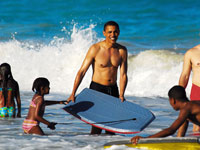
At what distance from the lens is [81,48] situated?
1844 centimetres

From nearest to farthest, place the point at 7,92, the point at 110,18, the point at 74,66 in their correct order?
the point at 7,92 < the point at 74,66 < the point at 110,18

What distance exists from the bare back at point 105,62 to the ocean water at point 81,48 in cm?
80

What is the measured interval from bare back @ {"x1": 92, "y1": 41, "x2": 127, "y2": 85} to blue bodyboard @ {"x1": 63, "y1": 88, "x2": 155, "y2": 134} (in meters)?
0.21

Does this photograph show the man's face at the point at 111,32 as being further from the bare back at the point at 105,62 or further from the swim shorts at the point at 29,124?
the swim shorts at the point at 29,124

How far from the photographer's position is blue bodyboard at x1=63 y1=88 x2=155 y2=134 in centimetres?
559

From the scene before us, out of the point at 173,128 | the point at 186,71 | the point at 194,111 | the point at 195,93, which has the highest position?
the point at 186,71

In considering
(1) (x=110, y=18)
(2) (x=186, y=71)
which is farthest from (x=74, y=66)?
(1) (x=110, y=18)

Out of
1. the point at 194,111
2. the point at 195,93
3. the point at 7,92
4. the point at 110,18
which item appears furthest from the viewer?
the point at 110,18

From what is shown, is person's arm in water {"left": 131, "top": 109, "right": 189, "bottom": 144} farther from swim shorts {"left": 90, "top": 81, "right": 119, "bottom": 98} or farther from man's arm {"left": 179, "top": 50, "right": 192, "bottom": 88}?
swim shorts {"left": 90, "top": 81, "right": 119, "bottom": 98}

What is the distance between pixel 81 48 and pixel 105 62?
12.7m

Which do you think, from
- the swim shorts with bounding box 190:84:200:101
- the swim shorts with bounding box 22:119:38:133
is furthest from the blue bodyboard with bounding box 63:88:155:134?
the swim shorts with bounding box 190:84:200:101

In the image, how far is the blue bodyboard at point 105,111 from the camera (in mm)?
5590

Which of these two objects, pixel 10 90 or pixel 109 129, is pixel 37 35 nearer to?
pixel 10 90

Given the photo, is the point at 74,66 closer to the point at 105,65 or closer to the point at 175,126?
the point at 105,65
